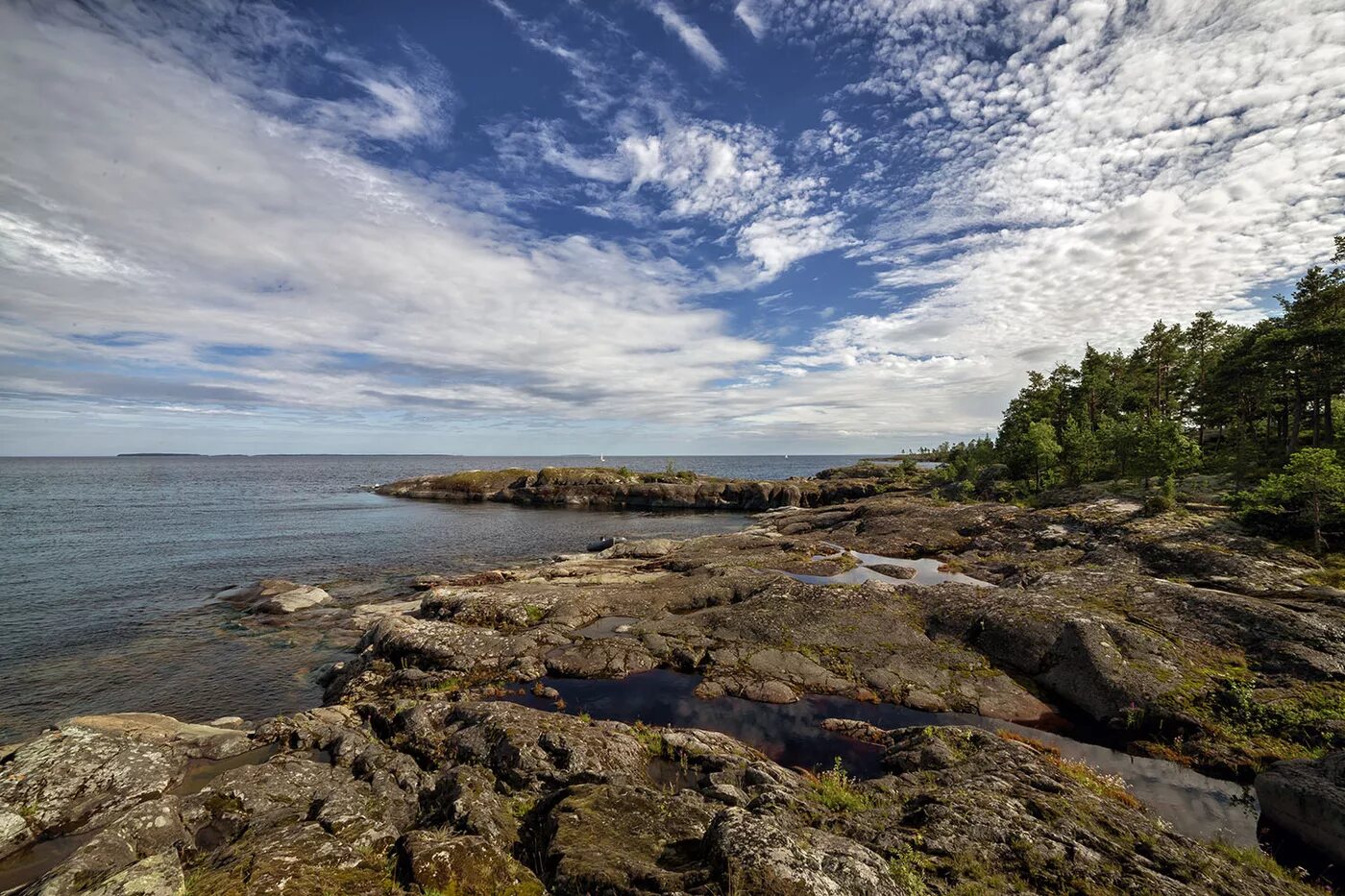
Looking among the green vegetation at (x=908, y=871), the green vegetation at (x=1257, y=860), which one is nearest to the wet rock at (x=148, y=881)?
the green vegetation at (x=908, y=871)

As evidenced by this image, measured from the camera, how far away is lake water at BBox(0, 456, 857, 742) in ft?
76.5

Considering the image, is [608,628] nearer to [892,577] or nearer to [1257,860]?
[892,577]

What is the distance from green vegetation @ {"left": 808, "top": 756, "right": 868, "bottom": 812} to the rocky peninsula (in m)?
0.13

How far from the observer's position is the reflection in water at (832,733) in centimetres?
1383

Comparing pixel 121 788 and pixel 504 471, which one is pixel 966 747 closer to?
pixel 121 788

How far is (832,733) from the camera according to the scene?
1831cm

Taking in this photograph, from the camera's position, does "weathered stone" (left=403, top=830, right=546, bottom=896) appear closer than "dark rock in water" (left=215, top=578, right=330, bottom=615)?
Yes

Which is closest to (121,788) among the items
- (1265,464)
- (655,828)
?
(655,828)

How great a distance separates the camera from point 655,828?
10.7 meters

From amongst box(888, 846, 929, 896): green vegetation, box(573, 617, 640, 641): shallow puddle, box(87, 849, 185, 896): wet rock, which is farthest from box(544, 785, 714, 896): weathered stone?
box(573, 617, 640, 641): shallow puddle

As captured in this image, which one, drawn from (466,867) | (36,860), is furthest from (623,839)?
(36,860)

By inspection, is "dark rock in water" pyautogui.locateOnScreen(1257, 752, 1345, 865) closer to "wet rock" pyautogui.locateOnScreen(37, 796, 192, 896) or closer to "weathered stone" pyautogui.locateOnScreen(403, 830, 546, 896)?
"weathered stone" pyautogui.locateOnScreen(403, 830, 546, 896)

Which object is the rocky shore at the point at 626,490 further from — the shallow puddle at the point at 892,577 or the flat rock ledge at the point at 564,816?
the flat rock ledge at the point at 564,816

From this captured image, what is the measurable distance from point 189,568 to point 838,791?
2385 inches
